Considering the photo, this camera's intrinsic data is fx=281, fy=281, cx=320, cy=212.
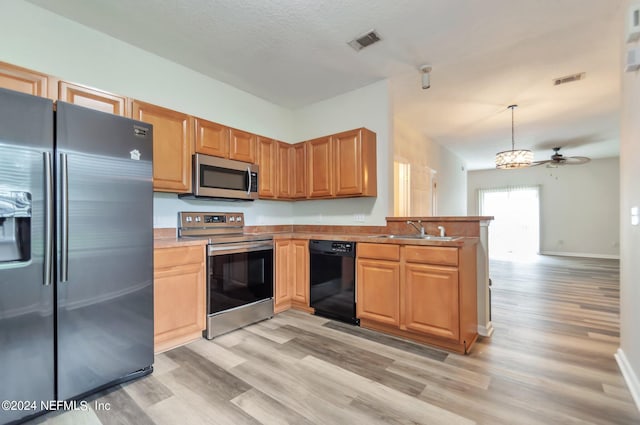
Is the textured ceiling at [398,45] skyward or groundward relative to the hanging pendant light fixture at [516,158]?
skyward

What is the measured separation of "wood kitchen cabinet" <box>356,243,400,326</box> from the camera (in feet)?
8.65

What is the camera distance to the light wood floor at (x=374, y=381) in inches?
62.9

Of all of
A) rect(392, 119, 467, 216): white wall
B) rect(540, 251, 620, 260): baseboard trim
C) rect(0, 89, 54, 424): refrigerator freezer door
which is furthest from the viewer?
rect(540, 251, 620, 260): baseboard trim

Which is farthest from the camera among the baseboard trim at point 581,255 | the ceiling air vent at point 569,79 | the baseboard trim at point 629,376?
the baseboard trim at point 581,255

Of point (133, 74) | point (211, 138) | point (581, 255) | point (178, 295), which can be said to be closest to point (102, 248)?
point (178, 295)

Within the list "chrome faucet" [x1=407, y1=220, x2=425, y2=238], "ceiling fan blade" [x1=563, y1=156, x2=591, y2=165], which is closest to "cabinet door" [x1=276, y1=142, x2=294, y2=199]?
"chrome faucet" [x1=407, y1=220, x2=425, y2=238]

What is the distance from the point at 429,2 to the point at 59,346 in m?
3.38

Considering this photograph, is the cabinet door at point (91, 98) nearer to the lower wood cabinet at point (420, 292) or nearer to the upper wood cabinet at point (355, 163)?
the upper wood cabinet at point (355, 163)

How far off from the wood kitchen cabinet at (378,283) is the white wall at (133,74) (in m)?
1.65

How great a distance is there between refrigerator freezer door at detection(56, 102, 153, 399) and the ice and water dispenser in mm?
136

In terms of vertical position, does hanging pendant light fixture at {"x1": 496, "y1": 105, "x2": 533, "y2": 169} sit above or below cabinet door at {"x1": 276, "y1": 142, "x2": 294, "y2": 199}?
above

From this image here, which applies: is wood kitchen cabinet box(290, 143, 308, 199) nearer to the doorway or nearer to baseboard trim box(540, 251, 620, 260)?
the doorway

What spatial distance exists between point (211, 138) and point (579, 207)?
9.81m

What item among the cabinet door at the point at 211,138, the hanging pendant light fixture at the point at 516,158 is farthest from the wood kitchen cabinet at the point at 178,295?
the hanging pendant light fixture at the point at 516,158
